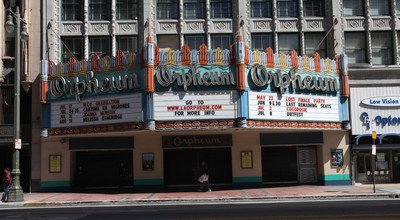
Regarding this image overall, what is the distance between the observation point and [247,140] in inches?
1094

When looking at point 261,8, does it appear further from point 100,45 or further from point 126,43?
point 100,45

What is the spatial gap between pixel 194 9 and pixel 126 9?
15.0ft

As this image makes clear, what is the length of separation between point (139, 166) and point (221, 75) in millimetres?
8544

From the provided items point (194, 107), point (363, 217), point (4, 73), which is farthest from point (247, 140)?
point (4, 73)

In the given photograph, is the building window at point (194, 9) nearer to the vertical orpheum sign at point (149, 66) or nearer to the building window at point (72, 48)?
the vertical orpheum sign at point (149, 66)

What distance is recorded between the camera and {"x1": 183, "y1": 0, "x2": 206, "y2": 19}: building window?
1148 inches

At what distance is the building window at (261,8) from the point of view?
29.3 meters

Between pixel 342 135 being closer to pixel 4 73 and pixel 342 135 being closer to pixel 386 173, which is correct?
pixel 386 173

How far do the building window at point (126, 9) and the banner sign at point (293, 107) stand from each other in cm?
1075

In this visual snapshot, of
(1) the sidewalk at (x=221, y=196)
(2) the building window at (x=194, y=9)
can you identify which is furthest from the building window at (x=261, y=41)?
(1) the sidewalk at (x=221, y=196)

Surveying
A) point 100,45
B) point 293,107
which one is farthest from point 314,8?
point 100,45

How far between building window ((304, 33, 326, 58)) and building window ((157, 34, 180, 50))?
878 cm

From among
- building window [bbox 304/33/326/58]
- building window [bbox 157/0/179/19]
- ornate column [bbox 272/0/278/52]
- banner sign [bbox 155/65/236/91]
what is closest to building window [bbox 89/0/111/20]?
building window [bbox 157/0/179/19]

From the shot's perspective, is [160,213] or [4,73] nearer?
[160,213]
